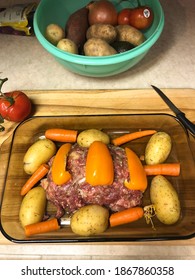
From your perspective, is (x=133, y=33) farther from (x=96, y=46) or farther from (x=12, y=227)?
(x=12, y=227)

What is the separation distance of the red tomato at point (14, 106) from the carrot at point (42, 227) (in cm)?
44

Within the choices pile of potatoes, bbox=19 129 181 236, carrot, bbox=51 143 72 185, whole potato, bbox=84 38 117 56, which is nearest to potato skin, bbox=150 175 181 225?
pile of potatoes, bbox=19 129 181 236

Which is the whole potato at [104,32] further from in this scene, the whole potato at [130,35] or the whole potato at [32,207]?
the whole potato at [32,207]

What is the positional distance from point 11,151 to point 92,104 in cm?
40

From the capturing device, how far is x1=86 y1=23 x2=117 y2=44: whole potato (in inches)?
47.9

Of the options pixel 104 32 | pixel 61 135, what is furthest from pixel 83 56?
pixel 61 135

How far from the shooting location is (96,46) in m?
1.15

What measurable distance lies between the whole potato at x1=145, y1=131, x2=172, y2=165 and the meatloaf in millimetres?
111

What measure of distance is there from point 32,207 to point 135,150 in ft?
1.43

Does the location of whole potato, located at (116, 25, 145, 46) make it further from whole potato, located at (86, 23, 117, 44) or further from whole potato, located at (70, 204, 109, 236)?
whole potato, located at (70, 204, 109, 236)

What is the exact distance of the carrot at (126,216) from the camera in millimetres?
933

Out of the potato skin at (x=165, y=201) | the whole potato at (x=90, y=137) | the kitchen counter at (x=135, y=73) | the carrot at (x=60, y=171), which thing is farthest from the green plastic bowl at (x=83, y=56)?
the potato skin at (x=165, y=201)

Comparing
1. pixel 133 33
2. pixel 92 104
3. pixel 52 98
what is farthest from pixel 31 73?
pixel 133 33
